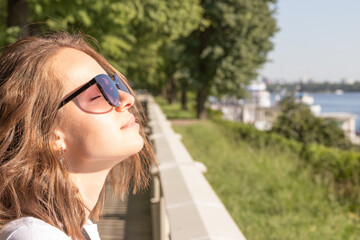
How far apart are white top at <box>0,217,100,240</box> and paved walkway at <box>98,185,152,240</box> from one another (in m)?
3.14

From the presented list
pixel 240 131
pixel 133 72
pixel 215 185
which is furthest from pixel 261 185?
pixel 133 72

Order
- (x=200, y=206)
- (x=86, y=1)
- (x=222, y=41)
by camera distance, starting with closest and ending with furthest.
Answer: (x=200, y=206) → (x=86, y=1) → (x=222, y=41)

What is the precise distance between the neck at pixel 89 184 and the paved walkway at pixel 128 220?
2.78 m

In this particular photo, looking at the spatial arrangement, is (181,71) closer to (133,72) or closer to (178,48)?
(178,48)

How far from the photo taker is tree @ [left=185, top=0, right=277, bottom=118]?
2384 centimetres

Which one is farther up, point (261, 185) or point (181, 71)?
point (181, 71)

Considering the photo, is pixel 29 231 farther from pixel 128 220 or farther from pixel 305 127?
pixel 305 127

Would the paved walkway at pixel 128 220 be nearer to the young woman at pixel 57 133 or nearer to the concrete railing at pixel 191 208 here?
Result: the concrete railing at pixel 191 208

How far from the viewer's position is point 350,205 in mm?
7887

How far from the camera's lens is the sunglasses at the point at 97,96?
149 cm

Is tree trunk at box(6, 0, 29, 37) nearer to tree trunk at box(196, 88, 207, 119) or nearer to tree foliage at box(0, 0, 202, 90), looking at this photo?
tree foliage at box(0, 0, 202, 90)

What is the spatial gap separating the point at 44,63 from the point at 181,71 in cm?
2397

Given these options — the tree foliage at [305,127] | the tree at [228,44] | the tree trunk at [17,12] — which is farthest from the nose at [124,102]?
the tree at [228,44]

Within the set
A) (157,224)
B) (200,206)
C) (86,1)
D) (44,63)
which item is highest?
(86,1)
